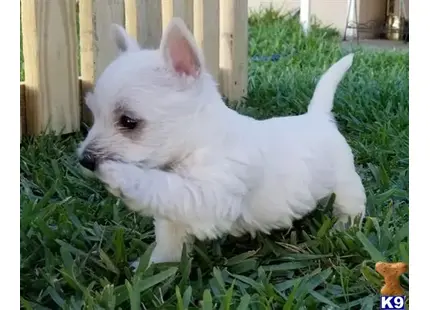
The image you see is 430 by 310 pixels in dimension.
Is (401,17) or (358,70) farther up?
(401,17)

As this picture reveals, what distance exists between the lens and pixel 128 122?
0.76m

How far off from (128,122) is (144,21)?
356mm

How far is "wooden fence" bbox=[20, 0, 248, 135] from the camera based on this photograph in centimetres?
112

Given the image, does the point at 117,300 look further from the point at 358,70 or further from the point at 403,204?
the point at 358,70

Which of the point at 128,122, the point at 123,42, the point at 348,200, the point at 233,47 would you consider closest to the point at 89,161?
the point at 128,122

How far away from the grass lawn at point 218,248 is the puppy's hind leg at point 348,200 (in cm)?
2

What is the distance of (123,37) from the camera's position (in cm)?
84

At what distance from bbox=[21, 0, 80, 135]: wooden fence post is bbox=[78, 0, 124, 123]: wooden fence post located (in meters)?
0.03

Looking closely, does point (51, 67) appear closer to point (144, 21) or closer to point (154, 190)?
point (144, 21)

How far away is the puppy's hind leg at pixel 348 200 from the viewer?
0.95 meters

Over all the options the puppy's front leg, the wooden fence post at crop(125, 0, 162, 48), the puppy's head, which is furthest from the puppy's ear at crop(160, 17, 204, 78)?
the wooden fence post at crop(125, 0, 162, 48)

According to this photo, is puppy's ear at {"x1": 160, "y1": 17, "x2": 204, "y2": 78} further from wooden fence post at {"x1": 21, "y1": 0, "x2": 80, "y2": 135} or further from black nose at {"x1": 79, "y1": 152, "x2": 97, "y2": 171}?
wooden fence post at {"x1": 21, "y1": 0, "x2": 80, "y2": 135}
